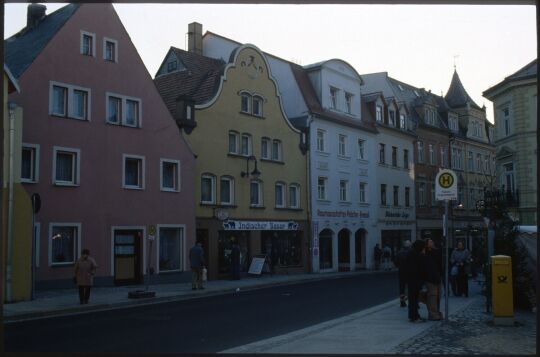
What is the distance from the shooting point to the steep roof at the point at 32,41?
985 inches

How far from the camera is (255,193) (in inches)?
1395

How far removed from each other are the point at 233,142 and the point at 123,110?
762 cm

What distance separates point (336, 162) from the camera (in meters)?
42.9

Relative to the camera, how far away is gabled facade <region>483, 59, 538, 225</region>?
3672cm

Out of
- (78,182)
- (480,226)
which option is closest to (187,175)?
(78,182)

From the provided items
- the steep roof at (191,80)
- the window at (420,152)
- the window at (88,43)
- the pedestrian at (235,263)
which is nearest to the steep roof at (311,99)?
the steep roof at (191,80)

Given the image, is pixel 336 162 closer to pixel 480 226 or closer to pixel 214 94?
pixel 214 94

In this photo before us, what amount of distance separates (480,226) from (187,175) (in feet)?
128

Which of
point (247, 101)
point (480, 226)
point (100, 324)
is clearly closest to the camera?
point (100, 324)

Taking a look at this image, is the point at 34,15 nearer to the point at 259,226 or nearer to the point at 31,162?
the point at 31,162

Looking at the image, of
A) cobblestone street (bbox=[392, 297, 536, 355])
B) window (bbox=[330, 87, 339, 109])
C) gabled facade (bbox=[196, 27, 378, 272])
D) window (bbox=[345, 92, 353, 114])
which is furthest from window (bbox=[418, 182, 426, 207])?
cobblestone street (bbox=[392, 297, 536, 355])

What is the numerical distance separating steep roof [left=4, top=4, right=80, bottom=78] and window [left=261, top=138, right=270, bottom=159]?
502 inches

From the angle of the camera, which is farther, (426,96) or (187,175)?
(426,96)

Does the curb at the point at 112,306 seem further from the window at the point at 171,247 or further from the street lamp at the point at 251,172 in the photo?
the street lamp at the point at 251,172
